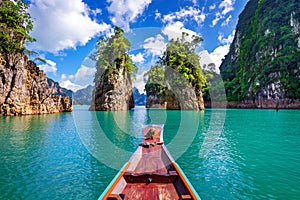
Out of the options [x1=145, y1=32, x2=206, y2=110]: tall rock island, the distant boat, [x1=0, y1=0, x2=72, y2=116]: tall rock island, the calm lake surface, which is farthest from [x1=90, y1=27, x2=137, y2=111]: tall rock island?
the distant boat

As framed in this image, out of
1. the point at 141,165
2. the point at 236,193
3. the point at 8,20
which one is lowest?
the point at 236,193

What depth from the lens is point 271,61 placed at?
63.9m

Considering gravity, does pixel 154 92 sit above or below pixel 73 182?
above

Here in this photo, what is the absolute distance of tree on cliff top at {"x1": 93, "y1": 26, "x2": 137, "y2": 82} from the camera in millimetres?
55875

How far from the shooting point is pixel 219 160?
10.0 meters

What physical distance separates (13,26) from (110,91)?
26.1m

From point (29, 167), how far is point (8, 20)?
39007 mm

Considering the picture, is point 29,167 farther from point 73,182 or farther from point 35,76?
point 35,76

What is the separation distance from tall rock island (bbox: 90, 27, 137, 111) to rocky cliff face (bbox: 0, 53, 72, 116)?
14203mm

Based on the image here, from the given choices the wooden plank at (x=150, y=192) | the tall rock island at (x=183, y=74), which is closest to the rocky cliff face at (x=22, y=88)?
the tall rock island at (x=183, y=74)

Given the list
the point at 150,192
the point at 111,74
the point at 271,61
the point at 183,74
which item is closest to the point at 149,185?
the point at 150,192

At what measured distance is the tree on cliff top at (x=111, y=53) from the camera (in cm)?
5588

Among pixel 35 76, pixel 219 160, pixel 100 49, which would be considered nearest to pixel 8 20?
pixel 35 76

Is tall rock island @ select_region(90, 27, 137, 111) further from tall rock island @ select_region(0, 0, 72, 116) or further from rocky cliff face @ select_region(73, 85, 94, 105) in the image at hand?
tall rock island @ select_region(0, 0, 72, 116)
